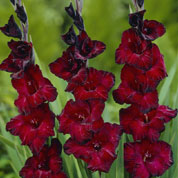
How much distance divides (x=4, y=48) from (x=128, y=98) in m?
2.37

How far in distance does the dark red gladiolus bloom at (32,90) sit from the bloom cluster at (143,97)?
18 centimetres

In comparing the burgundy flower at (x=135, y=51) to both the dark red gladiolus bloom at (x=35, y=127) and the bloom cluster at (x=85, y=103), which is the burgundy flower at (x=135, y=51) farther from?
the dark red gladiolus bloom at (x=35, y=127)

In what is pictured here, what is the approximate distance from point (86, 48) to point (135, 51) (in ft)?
0.47

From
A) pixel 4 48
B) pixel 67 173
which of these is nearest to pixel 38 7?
pixel 4 48

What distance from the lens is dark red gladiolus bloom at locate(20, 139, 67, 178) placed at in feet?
3.99

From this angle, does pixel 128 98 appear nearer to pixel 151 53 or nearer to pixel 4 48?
pixel 151 53

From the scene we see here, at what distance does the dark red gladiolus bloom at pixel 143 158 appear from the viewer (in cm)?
119

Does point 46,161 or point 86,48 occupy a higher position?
point 86,48

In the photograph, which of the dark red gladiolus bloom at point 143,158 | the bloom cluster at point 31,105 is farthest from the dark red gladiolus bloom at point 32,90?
the dark red gladiolus bloom at point 143,158

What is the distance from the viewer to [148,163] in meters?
1.20

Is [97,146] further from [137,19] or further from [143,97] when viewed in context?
[137,19]

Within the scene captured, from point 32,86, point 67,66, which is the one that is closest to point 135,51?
point 67,66

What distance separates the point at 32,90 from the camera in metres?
1.20

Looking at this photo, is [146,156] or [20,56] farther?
[146,156]
